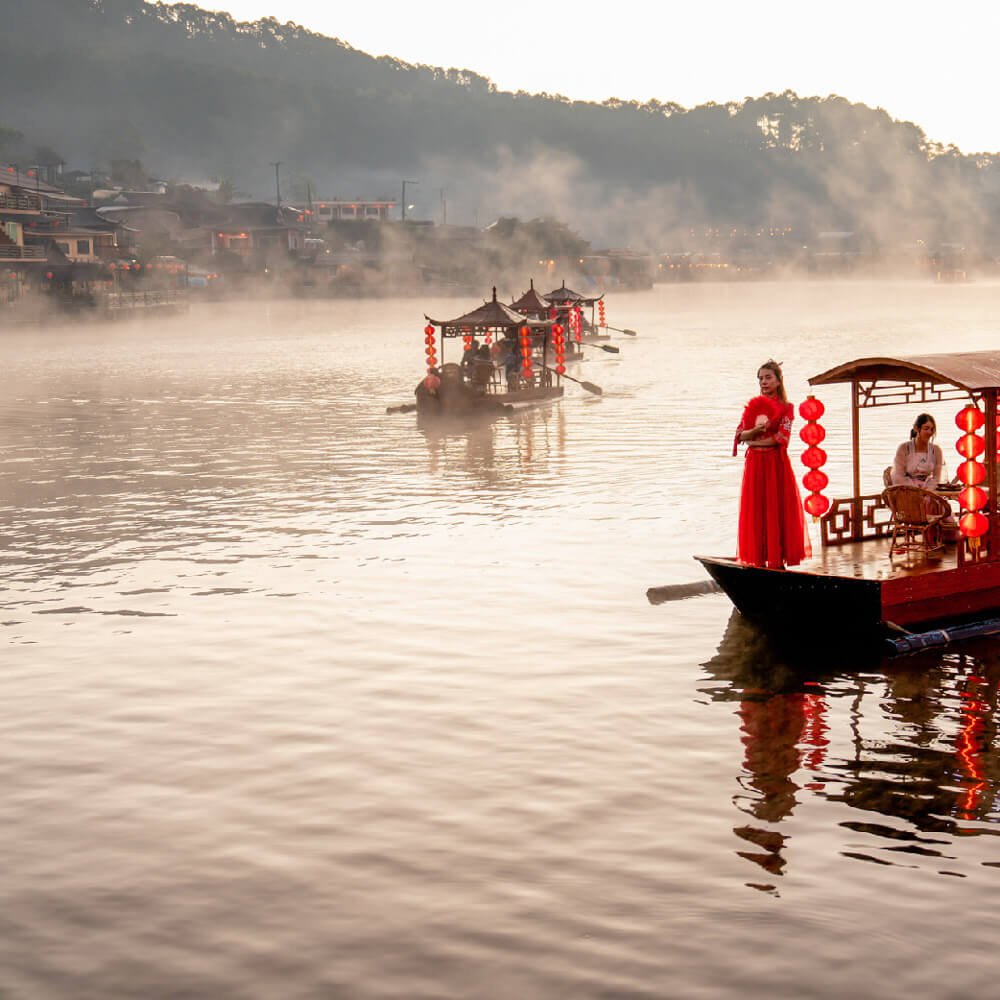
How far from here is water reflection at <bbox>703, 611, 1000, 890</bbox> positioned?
841cm

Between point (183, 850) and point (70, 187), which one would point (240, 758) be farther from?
point (70, 187)

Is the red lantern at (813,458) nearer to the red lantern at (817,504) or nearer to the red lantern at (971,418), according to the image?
the red lantern at (817,504)

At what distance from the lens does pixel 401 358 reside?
6078cm

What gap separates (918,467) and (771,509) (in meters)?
2.11

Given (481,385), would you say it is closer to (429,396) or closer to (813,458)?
(429,396)

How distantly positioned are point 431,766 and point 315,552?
27.5ft

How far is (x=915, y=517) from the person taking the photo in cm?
1296

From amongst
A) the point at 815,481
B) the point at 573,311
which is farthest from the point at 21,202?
the point at 815,481

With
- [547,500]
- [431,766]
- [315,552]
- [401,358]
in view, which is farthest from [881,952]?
[401,358]

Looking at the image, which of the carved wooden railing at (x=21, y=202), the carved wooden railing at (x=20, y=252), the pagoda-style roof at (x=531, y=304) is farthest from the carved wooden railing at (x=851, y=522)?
the carved wooden railing at (x=21, y=202)

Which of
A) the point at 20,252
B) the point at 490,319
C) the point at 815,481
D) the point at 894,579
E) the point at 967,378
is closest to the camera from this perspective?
the point at 894,579

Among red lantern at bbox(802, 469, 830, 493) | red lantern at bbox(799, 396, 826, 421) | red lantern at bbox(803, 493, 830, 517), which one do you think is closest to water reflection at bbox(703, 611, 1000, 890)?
red lantern at bbox(803, 493, 830, 517)

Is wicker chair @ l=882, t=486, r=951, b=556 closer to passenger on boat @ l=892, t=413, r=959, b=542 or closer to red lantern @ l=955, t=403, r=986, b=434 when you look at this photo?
passenger on boat @ l=892, t=413, r=959, b=542

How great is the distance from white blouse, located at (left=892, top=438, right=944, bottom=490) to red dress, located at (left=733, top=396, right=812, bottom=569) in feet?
5.49
